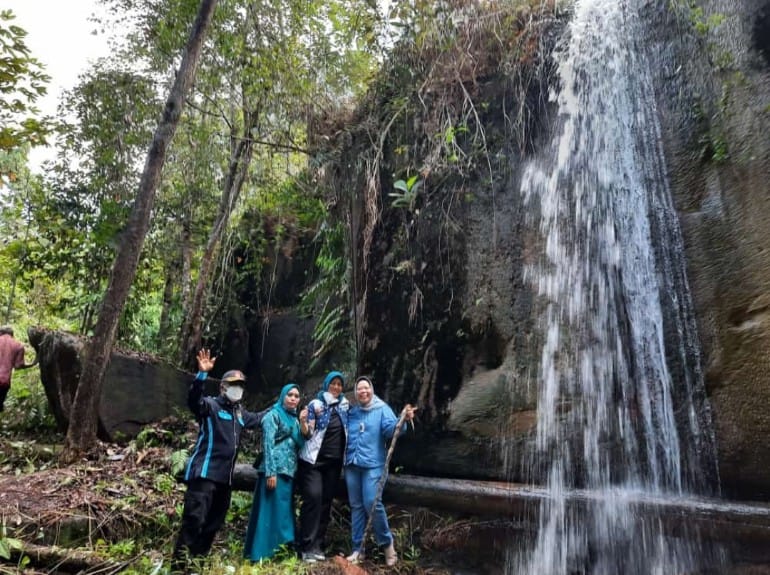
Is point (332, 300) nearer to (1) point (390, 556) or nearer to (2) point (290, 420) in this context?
(2) point (290, 420)

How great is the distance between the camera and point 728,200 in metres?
5.09

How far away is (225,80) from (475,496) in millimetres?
8629

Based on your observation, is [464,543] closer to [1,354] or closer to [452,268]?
[452,268]

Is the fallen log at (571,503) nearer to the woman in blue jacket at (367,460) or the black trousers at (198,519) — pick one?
the woman in blue jacket at (367,460)

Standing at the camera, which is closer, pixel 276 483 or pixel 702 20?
pixel 276 483

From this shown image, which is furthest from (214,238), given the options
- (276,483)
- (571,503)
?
(571,503)

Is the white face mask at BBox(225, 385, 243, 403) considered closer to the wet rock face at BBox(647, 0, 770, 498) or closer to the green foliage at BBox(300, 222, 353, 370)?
the green foliage at BBox(300, 222, 353, 370)

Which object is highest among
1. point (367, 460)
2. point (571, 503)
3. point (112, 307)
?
point (112, 307)

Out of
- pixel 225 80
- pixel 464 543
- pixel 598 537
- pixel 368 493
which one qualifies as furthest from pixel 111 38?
pixel 598 537

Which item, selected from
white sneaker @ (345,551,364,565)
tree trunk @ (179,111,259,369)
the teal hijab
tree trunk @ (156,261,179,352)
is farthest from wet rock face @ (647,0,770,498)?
tree trunk @ (156,261,179,352)

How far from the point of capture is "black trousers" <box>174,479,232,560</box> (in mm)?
4387

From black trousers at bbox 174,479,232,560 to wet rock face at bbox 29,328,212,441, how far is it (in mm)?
3560

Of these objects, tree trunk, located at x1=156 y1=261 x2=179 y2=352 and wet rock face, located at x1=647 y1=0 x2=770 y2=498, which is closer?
wet rock face, located at x1=647 y1=0 x2=770 y2=498

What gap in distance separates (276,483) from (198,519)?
72 centimetres
